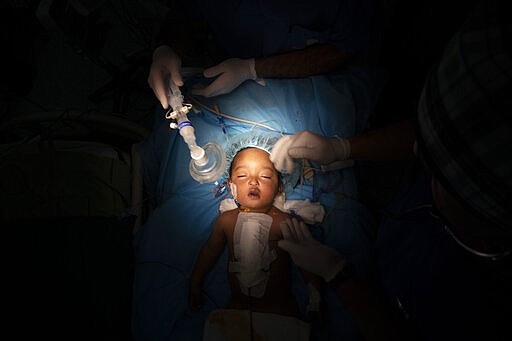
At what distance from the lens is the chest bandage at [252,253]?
63.2 inches

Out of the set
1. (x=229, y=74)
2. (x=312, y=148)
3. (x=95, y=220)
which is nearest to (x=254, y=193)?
(x=312, y=148)

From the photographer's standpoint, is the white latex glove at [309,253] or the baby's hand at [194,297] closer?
the white latex glove at [309,253]

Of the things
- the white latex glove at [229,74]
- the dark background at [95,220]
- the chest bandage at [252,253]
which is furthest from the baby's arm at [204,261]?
the white latex glove at [229,74]

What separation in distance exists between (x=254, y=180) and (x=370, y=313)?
2.89ft

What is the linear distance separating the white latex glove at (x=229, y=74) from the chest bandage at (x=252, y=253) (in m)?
0.89

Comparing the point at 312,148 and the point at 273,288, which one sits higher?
the point at 312,148

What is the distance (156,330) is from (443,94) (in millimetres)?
1839

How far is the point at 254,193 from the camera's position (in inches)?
66.3

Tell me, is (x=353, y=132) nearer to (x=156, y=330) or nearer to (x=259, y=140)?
(x=259, y=140)

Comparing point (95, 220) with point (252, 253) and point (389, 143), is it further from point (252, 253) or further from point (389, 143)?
point (389, 143)

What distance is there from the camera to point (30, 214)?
1919 mm

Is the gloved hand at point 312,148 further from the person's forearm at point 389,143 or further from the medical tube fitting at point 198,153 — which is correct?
the medical tube fitting at point 198,153

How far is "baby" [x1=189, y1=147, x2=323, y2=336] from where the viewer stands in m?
1.61

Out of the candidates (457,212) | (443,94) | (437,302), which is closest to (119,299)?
(437,302)
